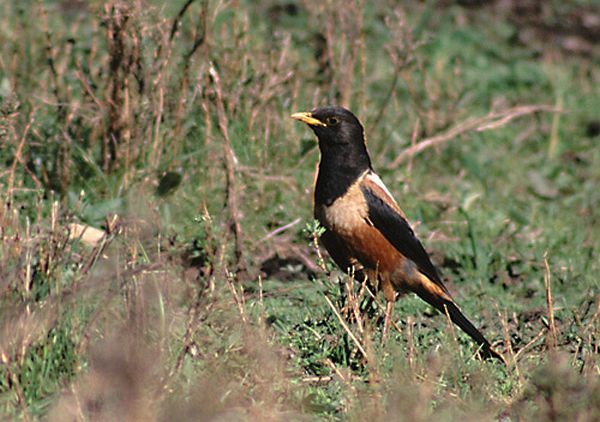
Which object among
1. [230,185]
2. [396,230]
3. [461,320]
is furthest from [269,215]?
[461,320]

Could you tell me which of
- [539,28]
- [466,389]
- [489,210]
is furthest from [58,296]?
[539,28]

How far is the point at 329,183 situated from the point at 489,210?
2370 millimetres

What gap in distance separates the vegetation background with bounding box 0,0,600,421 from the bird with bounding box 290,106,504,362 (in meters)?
0.18

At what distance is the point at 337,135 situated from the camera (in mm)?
6676

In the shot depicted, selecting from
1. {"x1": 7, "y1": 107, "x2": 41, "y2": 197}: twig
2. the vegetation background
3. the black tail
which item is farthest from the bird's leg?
{"x1": 7, "y1": 107, "x2": 41, "y2": 197}: twig

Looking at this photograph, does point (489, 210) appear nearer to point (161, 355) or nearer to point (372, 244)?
point (372, 244)

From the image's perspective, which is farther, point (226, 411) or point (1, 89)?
point (1, 89)

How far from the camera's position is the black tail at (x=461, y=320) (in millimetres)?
5866

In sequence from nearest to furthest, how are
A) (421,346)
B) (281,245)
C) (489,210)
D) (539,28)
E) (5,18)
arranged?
(421,346) → (281,245) → (489,210) → (5,18) → (539,28)

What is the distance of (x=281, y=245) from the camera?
24.6 feet

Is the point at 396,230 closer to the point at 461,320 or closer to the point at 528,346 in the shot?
the point at 461,320

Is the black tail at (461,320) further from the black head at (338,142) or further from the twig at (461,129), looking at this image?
the twig at (461,129)

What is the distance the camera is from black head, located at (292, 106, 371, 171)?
666 centimetres

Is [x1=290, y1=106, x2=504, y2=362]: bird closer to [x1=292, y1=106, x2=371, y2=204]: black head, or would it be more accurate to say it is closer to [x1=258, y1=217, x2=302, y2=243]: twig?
[x1=292, y1=106, x2=371, y2=204]: black head
